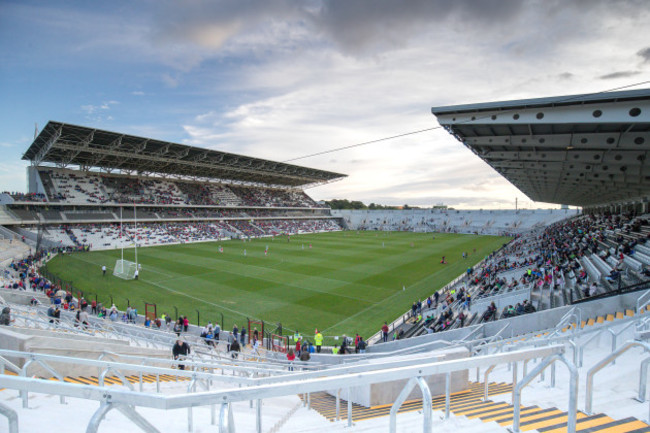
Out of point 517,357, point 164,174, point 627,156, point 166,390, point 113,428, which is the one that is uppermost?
point 164,174

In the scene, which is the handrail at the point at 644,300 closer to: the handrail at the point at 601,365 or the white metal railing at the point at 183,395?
the handrail at the point at 601,365

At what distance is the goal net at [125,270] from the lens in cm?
2719

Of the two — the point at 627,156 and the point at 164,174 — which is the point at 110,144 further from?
the point at 627,156

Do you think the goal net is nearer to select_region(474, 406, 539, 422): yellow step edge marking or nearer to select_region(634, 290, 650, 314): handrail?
select_region(474, 406, 539, 422): yellow step edge marking

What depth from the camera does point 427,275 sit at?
28.6 meters

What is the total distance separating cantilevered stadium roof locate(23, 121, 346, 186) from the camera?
131 feet

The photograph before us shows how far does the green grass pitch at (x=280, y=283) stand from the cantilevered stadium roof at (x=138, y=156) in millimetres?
13707

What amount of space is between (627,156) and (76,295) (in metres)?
28.9

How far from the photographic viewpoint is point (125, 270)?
1133 inches

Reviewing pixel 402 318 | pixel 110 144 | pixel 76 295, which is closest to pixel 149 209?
pixel 110 144

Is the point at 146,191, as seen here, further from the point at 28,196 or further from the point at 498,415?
the point at 498,415

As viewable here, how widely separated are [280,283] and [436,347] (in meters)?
16.9

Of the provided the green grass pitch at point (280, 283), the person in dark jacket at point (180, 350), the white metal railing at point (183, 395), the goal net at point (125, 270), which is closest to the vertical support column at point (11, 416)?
the white metal railing at point (183, 395)

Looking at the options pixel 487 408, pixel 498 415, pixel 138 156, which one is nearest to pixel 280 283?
pixel 487 408
